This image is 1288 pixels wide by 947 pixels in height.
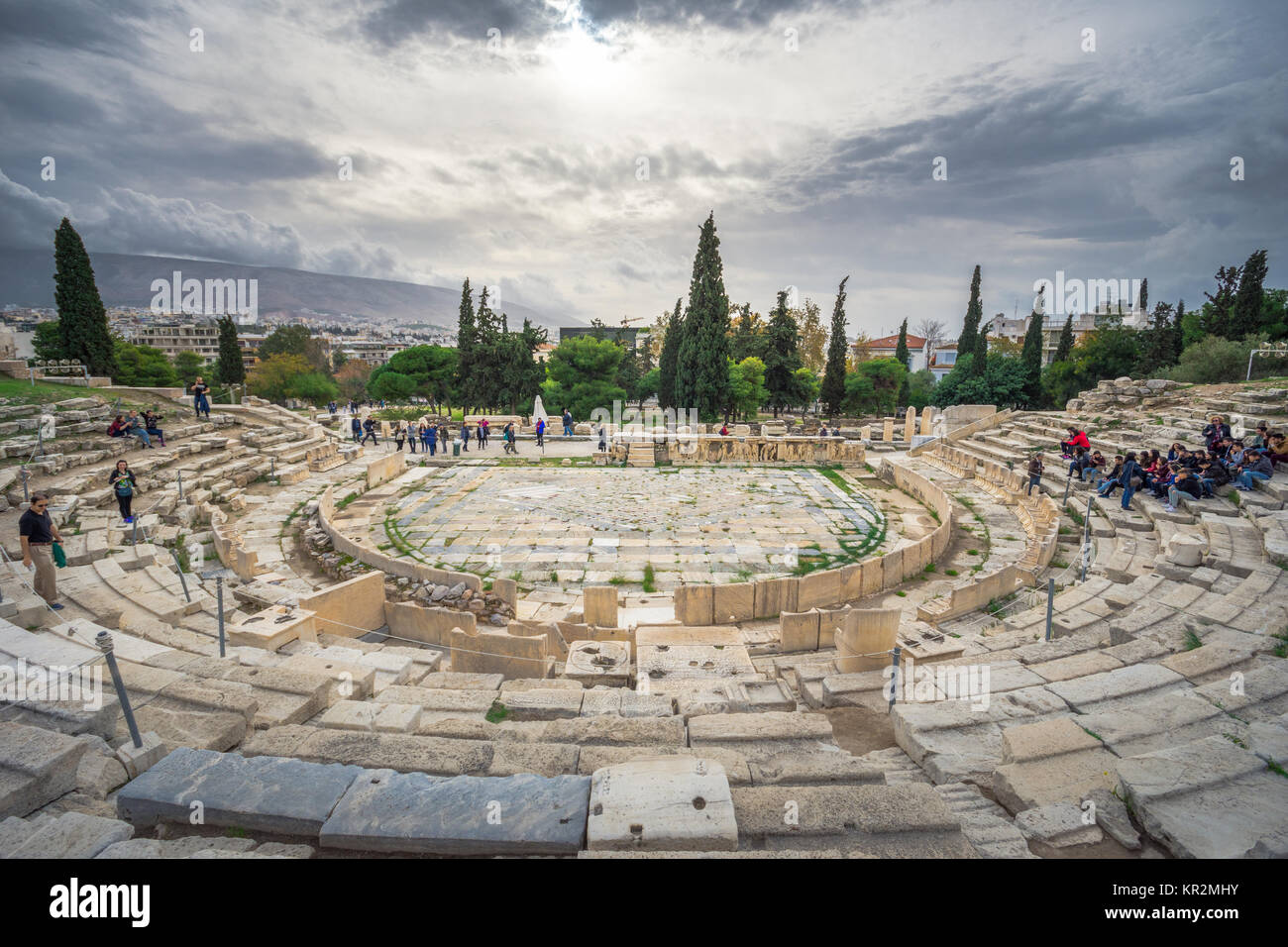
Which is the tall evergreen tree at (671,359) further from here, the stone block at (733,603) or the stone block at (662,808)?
the stone block at (662,808)

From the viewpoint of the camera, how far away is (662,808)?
3.16 metres

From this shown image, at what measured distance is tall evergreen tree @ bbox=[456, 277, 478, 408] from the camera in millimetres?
40812

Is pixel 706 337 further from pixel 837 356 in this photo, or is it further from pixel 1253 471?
pixel 1253 471

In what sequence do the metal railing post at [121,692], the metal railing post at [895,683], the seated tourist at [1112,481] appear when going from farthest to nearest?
the seated tourist at [1112,481] < the metal railing post at [895,683] < the metal railing post at [121,692]

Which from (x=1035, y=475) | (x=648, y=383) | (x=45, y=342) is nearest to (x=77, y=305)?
(x=45, y=342)

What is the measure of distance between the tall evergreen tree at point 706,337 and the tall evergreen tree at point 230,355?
31.2 m

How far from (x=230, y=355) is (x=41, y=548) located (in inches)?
1607

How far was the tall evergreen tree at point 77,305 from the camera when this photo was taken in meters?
26.1

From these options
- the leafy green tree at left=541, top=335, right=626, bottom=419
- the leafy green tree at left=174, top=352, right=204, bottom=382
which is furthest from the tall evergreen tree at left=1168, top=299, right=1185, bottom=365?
the leafy green tree at left=174, top=352, right=204, bottom=382

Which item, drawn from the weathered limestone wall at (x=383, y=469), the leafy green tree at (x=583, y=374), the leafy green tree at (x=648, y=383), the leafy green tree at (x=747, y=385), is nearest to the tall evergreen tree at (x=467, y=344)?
the leafy green tree at (x=583, y=374)

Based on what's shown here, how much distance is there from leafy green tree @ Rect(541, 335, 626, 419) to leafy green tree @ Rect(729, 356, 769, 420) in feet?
26.9
